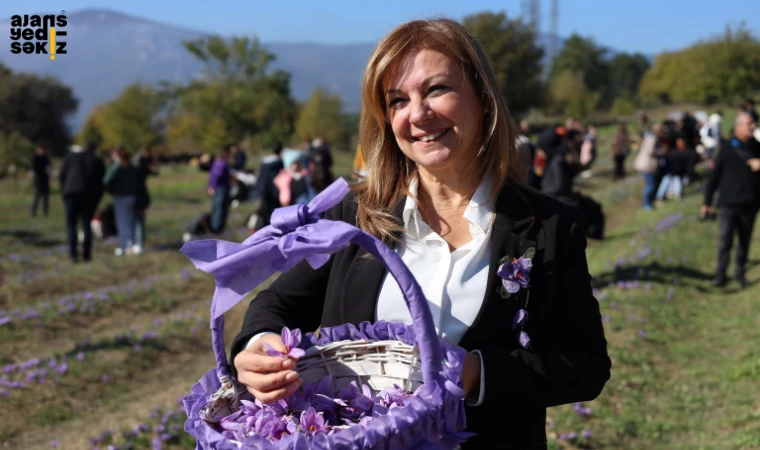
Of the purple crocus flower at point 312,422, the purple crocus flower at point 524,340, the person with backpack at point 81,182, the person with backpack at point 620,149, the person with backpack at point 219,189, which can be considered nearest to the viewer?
the purple crocus flower at point 312,422

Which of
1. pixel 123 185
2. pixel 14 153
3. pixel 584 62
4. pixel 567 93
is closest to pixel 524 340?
pixel 123 185

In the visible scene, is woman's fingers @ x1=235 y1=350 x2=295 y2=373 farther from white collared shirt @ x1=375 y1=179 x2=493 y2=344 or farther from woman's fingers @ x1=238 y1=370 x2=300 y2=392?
white collared shirt @ x1=375 y1=179 x2=493 y2=344

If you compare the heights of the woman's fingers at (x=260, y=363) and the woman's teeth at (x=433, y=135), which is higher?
the woman's teeth at (x=433, y=135)

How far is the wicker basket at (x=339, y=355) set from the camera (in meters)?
1.47

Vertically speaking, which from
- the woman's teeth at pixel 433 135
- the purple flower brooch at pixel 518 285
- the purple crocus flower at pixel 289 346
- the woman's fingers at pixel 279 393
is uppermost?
the woman's teeth at pixel 433 135

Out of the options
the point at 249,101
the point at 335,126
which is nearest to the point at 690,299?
the point at 249,101

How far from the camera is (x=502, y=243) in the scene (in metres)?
1.99

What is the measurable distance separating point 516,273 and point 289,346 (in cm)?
61

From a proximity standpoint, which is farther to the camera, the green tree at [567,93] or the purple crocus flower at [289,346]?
the green tree at [567,93]

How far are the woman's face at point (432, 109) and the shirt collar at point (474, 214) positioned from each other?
0.15 metres

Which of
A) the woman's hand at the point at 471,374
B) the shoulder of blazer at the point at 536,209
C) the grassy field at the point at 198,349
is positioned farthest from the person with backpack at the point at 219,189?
the woman's hand at the point at 471,374

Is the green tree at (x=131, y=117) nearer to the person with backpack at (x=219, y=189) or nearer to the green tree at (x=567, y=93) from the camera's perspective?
the green tree at (x=567, y=93)

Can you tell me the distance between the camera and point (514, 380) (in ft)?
5.83

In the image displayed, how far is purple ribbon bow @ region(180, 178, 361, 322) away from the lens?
1.61m
